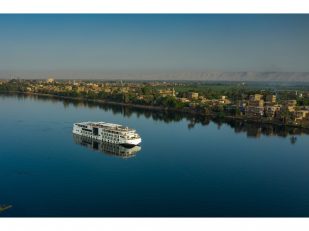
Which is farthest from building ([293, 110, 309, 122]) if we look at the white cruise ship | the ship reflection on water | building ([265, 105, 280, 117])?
the ship reflection on water

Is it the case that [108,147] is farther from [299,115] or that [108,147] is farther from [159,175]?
[299,115]

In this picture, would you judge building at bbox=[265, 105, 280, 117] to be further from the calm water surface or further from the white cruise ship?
the white cruise ship

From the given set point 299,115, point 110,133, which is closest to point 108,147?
point 110,133

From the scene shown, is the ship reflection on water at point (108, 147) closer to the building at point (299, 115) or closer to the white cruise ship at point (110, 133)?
the white cruise ship at point (110, 133)

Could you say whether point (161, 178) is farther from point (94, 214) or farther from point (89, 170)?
point (94, 214)

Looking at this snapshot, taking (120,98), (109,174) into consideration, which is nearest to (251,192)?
(109,174)

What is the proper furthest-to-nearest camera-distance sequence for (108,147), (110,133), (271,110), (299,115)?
(271,110) < (299,115) < (110,133) < (108,147)
